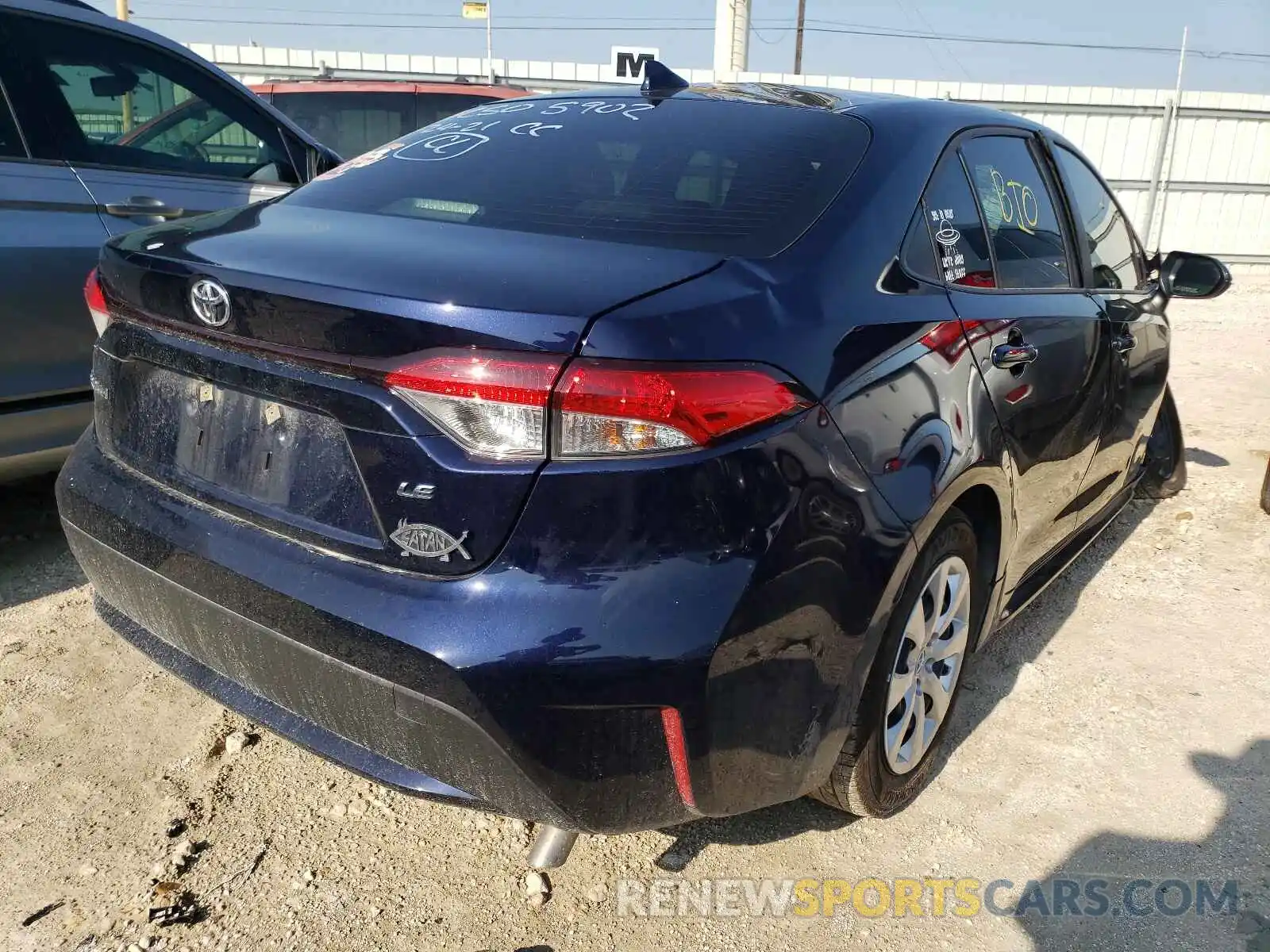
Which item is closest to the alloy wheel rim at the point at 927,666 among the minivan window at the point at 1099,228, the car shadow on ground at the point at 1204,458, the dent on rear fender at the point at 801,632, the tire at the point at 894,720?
the tire at the point at 894,720

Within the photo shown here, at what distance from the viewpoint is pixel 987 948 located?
6.59ft

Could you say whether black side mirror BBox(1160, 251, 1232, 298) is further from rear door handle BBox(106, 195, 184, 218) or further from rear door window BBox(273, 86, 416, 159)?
rear door window BBox(273, 86, 416, 159)

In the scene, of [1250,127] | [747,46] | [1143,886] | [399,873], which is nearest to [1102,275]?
[1143,886]

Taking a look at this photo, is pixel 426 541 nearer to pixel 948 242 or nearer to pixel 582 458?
pixel 582 458

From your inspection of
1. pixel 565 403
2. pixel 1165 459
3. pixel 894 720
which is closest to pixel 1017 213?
pixel 894 720

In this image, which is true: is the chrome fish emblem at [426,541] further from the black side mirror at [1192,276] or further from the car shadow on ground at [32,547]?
the black side mirror at [1192,276]

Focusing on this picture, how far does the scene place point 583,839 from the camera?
2.28 m

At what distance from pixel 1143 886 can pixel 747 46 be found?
10059 mm

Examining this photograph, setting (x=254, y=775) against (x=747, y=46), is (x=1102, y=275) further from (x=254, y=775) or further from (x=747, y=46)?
(x=747, y=46)

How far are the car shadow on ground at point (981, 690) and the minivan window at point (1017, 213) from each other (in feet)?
3.65

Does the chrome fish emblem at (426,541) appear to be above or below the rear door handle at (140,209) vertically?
below

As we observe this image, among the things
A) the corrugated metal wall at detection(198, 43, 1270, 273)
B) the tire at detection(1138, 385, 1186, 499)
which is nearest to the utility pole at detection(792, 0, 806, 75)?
the corrugated metal wall at detection(198, 43, 1270, 273)

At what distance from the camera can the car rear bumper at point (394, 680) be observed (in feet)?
5.08

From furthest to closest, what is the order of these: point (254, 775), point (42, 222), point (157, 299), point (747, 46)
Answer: point (747, 46) → point (42, 222) → point (254, 775) → point (157, 299)
